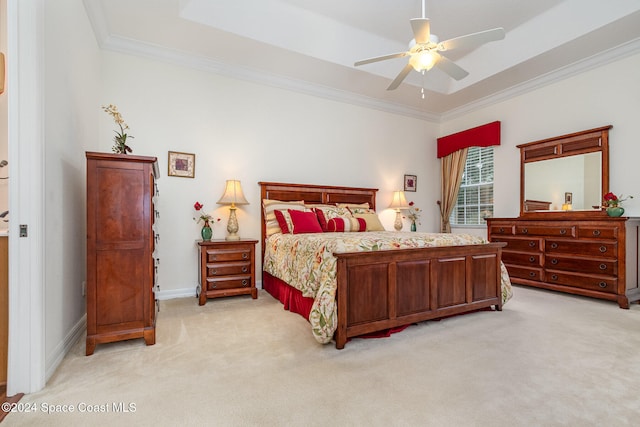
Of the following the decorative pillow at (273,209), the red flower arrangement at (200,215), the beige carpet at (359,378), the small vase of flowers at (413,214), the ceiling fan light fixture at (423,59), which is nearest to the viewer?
the beige carpet at (359,378)

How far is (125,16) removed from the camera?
324cm

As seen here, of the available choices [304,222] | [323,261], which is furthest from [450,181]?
[323,261]

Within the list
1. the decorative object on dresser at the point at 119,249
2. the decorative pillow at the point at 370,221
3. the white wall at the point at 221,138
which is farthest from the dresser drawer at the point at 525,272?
the decorative object on dresser at the point at 119,249

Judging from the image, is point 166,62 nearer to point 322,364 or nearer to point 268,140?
point 268,140

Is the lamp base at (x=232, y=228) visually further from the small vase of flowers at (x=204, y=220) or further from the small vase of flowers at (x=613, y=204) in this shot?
the small vase of flowers at (x=613, y=204)

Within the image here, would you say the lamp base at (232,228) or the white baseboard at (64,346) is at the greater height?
the lamp base at (232,228)

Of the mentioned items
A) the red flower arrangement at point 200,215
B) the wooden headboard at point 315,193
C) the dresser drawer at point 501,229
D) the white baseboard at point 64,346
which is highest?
the wooden headboard at point 315,193

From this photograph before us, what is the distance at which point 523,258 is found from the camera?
4223mm

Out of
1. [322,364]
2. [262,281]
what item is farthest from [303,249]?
[262,281]

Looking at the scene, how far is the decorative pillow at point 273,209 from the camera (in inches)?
161

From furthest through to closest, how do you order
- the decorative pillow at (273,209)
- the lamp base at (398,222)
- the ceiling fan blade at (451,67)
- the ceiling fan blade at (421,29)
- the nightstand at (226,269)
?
the lamp base at (398,222), the decorative pillow at (273,209), the nightstand at (226,269), the ceiling fan blade at (451,67), the ceiling fan blade at (421,29)

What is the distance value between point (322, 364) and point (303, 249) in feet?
3.69

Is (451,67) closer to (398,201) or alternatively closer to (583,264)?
(398,201)

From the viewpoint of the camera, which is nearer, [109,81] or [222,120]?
[109,81]
